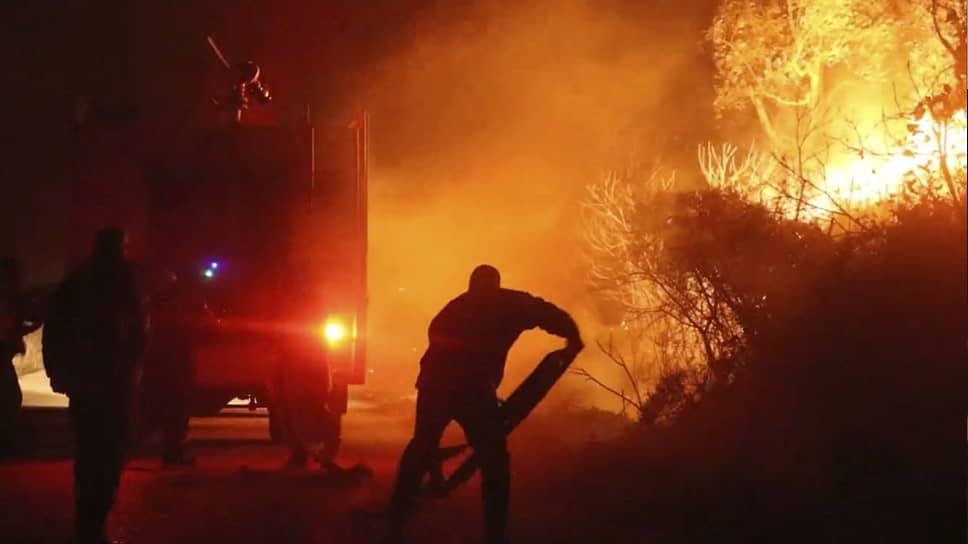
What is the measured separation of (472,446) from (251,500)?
2508 millimetres

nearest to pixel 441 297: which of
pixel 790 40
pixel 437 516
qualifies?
pixel 790 40

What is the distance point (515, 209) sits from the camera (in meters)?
26.6

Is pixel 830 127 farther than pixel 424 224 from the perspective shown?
No

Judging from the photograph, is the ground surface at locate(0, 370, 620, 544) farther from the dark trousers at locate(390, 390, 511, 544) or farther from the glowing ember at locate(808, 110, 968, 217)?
the glowing ember at locate(808, 110, 968, 217)

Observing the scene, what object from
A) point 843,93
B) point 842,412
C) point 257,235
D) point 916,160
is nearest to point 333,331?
point 257,235

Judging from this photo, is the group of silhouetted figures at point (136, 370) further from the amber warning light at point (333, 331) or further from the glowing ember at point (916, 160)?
the amber warning light at point (333, 331)

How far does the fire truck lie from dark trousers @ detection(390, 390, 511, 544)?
387 cm

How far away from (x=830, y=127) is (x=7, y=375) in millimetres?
13285

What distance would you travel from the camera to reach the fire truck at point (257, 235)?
10719 millimetres

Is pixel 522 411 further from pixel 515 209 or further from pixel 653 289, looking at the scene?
pixel 515 209

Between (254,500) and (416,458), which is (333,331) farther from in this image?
(416,458)

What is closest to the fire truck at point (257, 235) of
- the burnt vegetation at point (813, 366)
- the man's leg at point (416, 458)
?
the burnt vegetation at point (813, 366)

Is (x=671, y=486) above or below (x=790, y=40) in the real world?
below

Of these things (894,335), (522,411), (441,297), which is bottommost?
(522,411)
